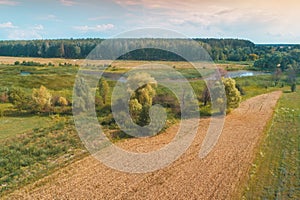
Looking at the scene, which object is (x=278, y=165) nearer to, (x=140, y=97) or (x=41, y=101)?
(x=140, y=97)

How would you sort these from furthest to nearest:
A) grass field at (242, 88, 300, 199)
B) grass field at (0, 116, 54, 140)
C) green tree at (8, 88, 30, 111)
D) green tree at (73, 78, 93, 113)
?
green tree at (8, 88, 30, 111), green tree at (73, 78, 93, 113), grass field at (0, 116, 54, 140), grass field at (242, 88, 300, 199)

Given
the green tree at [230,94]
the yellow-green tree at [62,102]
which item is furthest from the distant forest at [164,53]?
the yellow-green tree at [62,102]

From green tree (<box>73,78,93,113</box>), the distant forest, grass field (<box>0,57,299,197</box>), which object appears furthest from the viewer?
the distant forest

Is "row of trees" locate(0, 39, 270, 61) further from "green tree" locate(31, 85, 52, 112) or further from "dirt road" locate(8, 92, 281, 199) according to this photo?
"dirt road" locate(8, 92, 281, 199)

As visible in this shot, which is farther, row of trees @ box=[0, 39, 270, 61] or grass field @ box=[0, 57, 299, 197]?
row of trees @ box=[0, 39, 270, 61]

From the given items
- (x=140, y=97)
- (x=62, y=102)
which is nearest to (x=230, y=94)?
(x=140, y=97)

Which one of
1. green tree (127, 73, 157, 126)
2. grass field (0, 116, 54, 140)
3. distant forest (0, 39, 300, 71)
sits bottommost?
grass field (0, 116, 54, 140)

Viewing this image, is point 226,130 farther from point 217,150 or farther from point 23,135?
point 23,135

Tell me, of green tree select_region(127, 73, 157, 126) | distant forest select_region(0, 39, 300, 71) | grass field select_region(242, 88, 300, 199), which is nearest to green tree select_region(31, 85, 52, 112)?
green tree select_region(127, 73, 157, 126)
